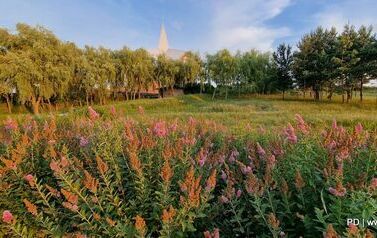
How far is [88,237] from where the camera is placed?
2.25 metres

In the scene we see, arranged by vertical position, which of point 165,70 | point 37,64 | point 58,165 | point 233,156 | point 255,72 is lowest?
point 233,156

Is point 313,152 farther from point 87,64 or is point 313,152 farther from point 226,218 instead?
point 87,64

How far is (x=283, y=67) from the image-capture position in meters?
43.5

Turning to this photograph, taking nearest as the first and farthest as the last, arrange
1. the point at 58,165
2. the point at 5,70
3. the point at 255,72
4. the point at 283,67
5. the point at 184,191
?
the point at 184,191 < the point at 58,165 < the point at 5,70 < the point at 283,67 < the point at 255,72

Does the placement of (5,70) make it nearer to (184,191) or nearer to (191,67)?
(191,67)

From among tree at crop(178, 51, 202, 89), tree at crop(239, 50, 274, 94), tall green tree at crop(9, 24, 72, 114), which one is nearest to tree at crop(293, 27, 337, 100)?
tree at crop(239, 50, 274, 94)

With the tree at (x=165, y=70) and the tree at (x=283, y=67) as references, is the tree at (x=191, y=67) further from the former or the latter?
Result: the tree at (x=283, y=67)

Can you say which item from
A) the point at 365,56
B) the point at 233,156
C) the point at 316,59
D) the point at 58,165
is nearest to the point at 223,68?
the point at 316,59

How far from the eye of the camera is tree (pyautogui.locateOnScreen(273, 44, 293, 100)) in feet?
140

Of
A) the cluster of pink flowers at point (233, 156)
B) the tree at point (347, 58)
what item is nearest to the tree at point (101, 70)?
the tree at point (347, 58)

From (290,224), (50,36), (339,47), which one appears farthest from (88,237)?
(50,36)

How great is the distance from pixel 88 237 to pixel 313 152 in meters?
2.09

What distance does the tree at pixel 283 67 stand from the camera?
42781mm

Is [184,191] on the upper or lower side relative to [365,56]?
lower
